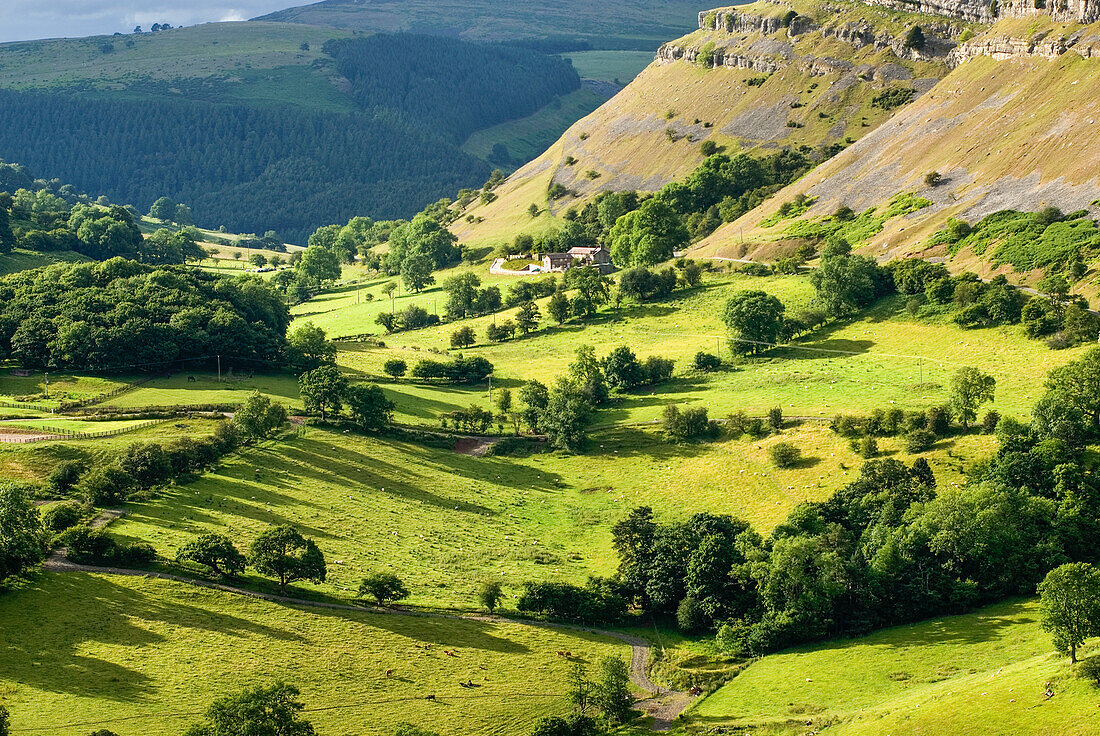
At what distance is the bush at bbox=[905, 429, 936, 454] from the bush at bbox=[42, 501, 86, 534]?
233ft

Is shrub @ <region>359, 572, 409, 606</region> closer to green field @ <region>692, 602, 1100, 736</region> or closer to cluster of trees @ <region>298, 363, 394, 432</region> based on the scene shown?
green field @ <region>692, 602, 1100, 736</region>

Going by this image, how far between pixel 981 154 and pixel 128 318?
121573 millimetres

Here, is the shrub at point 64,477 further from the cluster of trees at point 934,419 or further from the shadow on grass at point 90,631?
the cluster of trees at point 934,419

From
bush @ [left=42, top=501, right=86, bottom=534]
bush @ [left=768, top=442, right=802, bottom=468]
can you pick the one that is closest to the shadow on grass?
bush @ [left=42, top=501, right=86, bottom=534]

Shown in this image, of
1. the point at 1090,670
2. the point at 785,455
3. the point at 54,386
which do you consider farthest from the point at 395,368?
the point at 1090,670

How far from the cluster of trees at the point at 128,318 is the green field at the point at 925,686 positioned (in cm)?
8670

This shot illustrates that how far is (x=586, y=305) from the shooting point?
166375 millimetres

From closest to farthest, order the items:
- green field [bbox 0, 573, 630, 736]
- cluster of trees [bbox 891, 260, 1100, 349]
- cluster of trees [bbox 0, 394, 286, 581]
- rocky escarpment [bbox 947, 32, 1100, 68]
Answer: green field [bbox 0, 573, 630, 736] → cluster of trees [bbox 0, 394, 286, 581] → cluster of trees [bbox 891, 260, 1100, 349] → rocky escarpment [bbox 947, 32, 1100, 68]

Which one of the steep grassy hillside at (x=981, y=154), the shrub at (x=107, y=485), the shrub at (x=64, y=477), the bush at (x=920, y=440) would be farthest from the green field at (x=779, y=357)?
the shrub at (x=64, y=477)

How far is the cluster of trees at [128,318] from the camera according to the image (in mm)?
134250

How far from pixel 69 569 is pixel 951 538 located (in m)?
64.9

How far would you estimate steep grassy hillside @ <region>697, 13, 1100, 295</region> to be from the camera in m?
153

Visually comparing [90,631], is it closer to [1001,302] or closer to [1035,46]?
[1001,302]

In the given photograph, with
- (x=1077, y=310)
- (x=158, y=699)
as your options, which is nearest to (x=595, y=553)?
(x=158, y=699)
